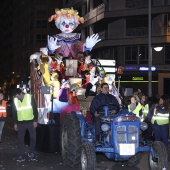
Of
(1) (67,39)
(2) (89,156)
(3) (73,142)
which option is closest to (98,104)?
(3) (73,142)

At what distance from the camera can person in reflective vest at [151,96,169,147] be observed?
1306cm

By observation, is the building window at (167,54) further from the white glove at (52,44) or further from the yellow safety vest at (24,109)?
the yellow safety vest at (24,109)

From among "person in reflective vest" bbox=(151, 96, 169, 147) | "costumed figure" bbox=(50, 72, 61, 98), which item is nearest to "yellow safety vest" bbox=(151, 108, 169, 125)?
"person in reflective vest" bbox=(151, 96, 169, 147)

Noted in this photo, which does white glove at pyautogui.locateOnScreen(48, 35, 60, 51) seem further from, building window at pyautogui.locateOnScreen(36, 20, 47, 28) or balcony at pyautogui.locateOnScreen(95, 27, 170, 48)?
building window at pyautogui.locateOnScreen(36, 20, 47, 28)

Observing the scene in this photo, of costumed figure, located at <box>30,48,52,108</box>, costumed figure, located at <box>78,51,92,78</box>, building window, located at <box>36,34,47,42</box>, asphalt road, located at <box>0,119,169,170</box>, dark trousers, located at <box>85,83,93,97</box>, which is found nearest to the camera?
asphalt road, located at <box>0,119,169,170</box>

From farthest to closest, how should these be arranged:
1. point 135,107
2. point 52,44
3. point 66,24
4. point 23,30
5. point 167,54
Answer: point 23,30 → point 167,54 → point 66,24 → point 52,44 → point 135,107

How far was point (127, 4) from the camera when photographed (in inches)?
1695

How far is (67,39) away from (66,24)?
0.85m

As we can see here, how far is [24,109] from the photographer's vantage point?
11.9 m

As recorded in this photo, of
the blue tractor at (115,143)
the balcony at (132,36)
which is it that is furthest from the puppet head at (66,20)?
the balcony at (132,36)

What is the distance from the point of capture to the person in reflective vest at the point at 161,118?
1306cm

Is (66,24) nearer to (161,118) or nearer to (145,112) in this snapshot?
(145,112)

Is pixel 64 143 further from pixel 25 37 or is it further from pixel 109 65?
pixel 25 37

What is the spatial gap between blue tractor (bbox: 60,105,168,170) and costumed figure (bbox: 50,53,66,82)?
769 cm
